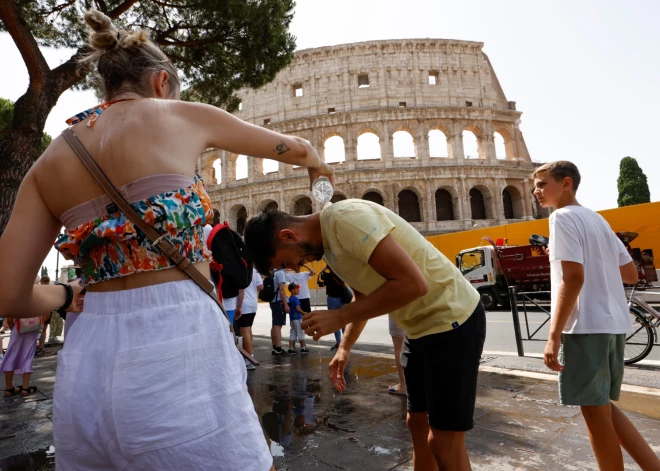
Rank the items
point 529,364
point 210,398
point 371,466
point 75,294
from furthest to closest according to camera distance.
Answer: point 529,364 < point 371,466 < point 75,294 < point 210,398

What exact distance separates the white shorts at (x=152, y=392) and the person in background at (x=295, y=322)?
253 inches

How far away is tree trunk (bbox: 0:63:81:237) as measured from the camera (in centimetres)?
618

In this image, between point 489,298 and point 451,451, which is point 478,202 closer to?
point 489,298

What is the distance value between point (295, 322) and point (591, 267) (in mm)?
6011

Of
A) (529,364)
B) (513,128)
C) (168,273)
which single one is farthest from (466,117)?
(168,273)

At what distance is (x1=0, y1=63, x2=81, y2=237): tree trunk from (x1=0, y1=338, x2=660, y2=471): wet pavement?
10.1 feet

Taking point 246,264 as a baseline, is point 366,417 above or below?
below

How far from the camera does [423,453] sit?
6.86ft

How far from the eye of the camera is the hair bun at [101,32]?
4.05 feet

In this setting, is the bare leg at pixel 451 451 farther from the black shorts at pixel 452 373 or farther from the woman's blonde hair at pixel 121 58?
the woman's blonde hair at pixel 121 58

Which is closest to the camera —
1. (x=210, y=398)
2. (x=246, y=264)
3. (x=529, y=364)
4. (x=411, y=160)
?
(x=210, y=398)

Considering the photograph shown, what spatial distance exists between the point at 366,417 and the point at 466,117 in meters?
35.5

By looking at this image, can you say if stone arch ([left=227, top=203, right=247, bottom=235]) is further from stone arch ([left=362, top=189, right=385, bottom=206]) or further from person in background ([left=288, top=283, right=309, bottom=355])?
person in background ([left=288, top=283, right=309, bottom=355])

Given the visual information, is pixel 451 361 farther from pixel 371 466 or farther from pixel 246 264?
pixel 371 466
